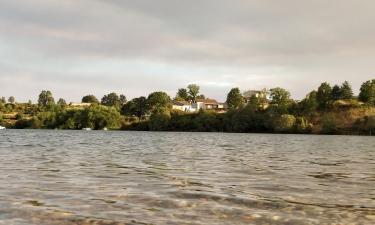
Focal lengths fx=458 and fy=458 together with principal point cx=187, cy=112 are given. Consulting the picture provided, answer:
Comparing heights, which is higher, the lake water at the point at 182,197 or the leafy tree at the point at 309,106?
the leafy tree at the point at 309,106

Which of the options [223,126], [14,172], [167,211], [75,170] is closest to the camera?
[167,211]

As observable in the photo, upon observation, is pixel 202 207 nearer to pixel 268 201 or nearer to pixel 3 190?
pixel 268 201

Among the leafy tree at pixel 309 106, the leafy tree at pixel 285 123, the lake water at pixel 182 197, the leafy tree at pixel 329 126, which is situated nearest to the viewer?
the lake water at pixel 182 197

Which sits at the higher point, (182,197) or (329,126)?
(329,126)

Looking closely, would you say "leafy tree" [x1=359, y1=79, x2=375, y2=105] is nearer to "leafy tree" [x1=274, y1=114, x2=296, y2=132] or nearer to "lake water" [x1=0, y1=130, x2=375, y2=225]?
"leafy tree" [x1=274, y1=114, x2=296, y2=132]

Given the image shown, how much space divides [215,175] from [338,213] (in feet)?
33.2

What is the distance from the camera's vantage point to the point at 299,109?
640ft

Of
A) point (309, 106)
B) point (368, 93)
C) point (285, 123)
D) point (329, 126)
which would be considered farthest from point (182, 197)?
→ point (368, 93)

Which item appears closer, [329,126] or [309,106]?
[329,126]

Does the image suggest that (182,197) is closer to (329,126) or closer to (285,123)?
(285,123)

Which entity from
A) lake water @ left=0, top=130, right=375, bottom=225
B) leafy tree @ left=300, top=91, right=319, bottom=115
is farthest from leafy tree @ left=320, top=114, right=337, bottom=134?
lake water @ left=0, top=130, right=375, bottom=225

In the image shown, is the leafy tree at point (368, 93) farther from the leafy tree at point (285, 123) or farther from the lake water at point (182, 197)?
the lake water at point (182, 197)

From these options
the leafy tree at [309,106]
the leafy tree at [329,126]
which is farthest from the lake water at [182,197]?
the leafy tree at [309,106]

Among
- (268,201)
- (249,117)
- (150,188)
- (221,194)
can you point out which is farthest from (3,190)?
(249,117)
